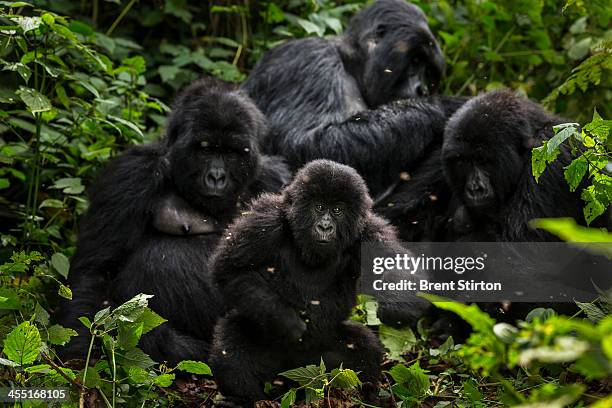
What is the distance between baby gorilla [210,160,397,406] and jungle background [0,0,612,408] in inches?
5.3

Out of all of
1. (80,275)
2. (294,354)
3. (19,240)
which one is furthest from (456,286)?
(19,240)

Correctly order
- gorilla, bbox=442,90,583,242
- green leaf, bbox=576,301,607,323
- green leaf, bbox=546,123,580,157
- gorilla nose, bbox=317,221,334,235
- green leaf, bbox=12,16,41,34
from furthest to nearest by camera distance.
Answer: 1. gorilla, bbox=442,90,583,242
2. green leaf, bbox=12,16,41,34
3. gorilla nose, bbox=317,221,334,235
4. green leaf, bbox=576,301,607,323
5. green leaf, bbox=546,123,580,157

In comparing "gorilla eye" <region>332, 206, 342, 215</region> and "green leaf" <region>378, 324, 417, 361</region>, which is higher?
"gorilla eye" <region>332, 206, 342, 215</region>

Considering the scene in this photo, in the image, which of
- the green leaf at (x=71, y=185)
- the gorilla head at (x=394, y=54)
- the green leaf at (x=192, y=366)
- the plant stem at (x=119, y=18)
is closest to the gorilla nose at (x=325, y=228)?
the green leaf at (x=192, y=366)

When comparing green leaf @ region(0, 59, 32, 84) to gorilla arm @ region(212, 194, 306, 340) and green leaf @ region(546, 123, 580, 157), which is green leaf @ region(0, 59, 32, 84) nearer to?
gorilla arm @ region(212, 194, 306, 340)

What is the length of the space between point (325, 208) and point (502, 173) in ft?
4.27

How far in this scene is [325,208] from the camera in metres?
3.53

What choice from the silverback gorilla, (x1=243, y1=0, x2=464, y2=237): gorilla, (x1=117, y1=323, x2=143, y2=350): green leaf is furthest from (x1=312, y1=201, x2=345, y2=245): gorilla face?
the silverback gorilla

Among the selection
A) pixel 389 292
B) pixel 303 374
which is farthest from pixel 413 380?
pixel 389 292

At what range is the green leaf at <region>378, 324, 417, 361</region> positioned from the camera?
13.9 feet

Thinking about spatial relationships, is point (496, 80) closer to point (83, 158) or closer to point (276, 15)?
point (276, 15)

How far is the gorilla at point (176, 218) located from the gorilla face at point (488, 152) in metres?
1.04

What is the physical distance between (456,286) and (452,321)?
0.34 m

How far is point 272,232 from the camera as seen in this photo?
3.61 m
